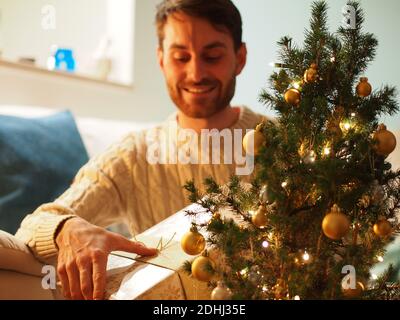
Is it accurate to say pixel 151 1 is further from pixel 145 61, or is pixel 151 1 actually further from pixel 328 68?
pixel 328 68

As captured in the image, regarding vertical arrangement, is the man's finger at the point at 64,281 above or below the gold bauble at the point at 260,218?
below

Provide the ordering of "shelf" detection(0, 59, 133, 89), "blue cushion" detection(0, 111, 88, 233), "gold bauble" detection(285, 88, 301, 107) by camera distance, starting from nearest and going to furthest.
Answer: "gold bauble" detection(285, 88, 301, 107) → "blue cushion" detection(0, 111, 88, 233) → "shelf" detection(0, 59, 133, 89)

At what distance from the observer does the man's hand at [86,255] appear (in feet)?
2.18

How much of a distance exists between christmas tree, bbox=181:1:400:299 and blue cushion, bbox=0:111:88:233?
2.56 ft

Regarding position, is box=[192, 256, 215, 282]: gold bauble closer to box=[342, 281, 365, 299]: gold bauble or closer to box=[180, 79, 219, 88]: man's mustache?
box=[342, 281, 365, 299]: gold bauble

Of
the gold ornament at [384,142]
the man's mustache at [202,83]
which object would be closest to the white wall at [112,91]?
the man's mustache at [202,83]

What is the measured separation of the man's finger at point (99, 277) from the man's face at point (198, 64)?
1.91 feet

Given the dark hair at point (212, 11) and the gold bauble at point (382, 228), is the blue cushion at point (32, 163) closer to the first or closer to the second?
the dark hair at point (212, 11)

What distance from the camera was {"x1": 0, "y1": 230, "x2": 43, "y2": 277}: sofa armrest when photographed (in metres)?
0.74

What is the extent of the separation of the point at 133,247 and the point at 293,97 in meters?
0.34

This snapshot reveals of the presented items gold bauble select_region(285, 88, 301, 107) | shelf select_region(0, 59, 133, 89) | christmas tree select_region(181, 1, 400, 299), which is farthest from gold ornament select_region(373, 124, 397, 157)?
shelf select_region(0, 59, 133, 89)

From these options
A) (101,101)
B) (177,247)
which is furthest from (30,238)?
(101,101)

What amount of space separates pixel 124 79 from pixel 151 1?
1.41 feet

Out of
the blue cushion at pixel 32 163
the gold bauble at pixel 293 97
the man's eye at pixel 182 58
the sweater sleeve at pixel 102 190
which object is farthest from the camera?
the blue cushion at pixel 32 163
